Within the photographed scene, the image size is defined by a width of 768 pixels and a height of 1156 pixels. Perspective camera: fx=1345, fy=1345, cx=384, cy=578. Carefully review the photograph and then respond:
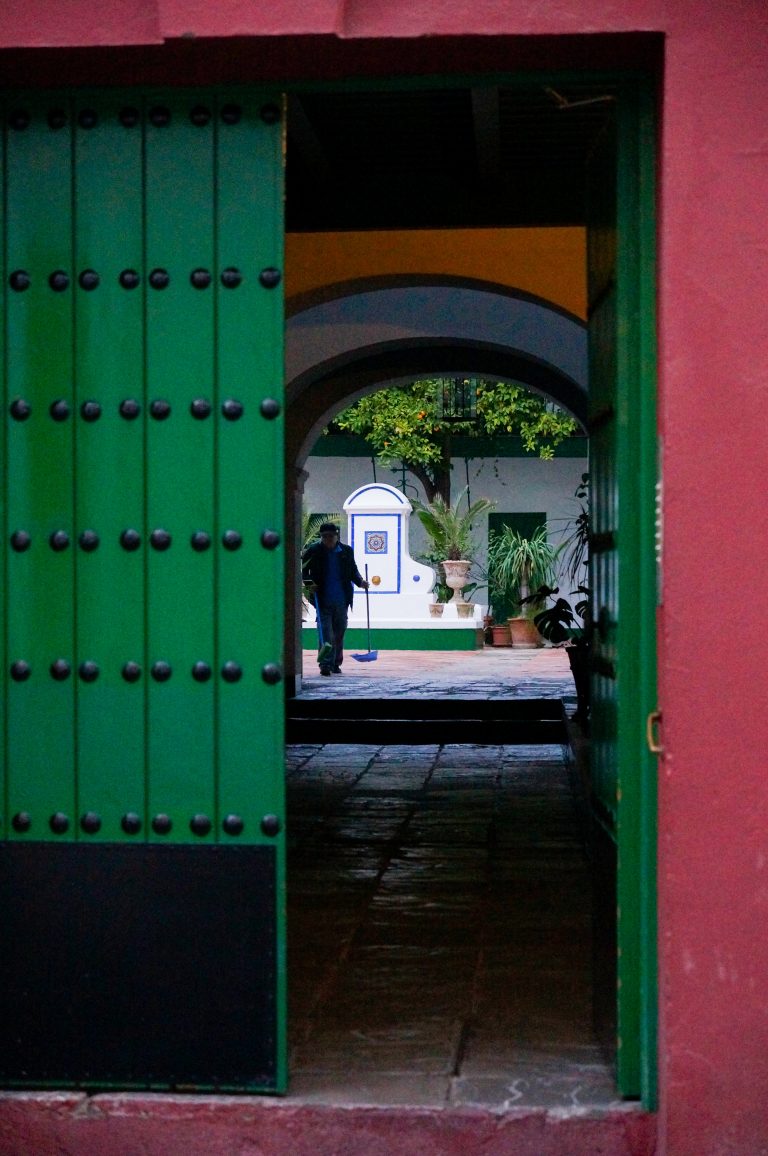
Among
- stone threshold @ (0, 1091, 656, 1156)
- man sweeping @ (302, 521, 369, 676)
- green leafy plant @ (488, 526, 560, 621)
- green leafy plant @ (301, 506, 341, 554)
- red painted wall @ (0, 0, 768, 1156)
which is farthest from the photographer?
green leafy plant @ (488, 526, 560, 621)

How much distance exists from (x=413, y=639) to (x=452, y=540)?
281cm

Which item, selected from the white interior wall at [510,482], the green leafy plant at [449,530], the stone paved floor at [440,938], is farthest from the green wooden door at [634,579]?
the white interior wall at [510,482]

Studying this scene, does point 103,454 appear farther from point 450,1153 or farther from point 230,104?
point 450,1153

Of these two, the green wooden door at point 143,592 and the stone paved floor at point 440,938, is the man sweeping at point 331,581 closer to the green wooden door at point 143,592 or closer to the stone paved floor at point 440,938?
the stone paved floor at point 440,938

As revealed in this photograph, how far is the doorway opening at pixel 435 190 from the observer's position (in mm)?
3699

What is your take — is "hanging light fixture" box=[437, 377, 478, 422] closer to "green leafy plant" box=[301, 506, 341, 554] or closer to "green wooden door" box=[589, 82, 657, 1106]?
"green leafy plant" box=[301, 506, 341, 554]

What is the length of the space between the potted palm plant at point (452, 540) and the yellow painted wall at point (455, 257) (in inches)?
561

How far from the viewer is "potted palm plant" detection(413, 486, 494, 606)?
2259 cm

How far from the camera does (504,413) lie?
2439 centimetres

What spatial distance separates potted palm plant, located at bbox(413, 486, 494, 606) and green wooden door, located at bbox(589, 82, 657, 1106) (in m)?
19.2

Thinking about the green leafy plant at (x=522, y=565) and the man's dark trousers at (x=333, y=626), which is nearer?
the man's dark trousers at (x=333, y=626)

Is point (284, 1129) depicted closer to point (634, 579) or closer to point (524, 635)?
point (634, 579)

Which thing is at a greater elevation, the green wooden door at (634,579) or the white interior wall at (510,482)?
the white interior wall at (510,482)

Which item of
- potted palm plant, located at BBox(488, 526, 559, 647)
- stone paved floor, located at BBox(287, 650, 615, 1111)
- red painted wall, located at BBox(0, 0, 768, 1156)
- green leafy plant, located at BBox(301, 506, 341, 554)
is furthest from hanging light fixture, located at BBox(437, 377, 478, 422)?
red painted wall, located at BBox(0, 0, 768, 1156)
